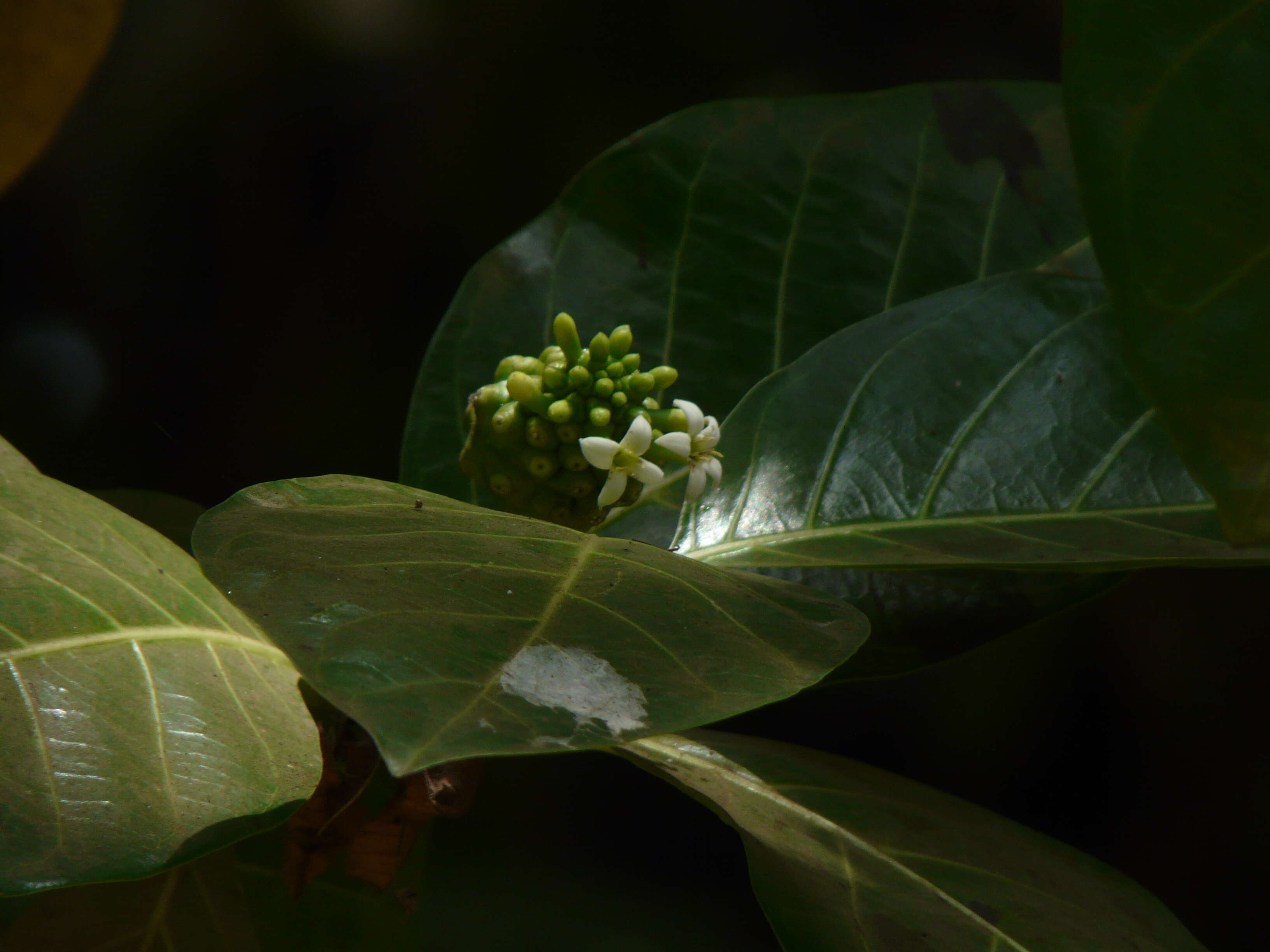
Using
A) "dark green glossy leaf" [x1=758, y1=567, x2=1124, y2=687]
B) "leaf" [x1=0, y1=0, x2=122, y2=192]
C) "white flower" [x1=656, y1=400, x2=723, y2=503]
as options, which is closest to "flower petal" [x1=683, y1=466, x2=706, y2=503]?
"white flower" [x1=656, y1=400, x2=723, y2=503]

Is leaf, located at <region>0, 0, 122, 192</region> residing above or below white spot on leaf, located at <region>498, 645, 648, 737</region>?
above

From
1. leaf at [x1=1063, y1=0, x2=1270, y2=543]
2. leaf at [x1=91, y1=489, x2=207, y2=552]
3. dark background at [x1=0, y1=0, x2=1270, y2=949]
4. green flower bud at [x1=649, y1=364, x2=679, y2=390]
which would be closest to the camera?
leaf at [x1=1063, y1=0, x2=1270, y2=543]

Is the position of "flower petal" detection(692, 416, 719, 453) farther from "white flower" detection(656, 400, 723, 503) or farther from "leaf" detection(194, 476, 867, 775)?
"leaf" detection(194, 476, 867, 775)

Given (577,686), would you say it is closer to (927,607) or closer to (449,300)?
(927,607)

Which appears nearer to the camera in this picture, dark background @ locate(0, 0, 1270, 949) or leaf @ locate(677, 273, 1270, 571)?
leaf @ locate(677, 273, 1270, 571)

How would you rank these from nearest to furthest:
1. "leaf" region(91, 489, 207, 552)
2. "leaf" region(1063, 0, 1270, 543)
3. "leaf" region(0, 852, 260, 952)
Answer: "leaf" region(1063, 0, 1270, 543)
"leaf" region(0, 852, 260, 952)
"leaf" region(91, 489, 207, 552)

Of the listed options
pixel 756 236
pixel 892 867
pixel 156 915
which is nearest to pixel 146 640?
pixel 156 915

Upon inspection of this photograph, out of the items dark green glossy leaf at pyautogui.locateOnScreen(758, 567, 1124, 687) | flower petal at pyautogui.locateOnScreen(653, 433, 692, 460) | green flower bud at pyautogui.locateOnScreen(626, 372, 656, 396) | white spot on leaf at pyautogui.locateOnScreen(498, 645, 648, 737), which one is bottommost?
dark green glossy leaf at pyautogui.locateOnScreen(758, 567, 1124, 687)
